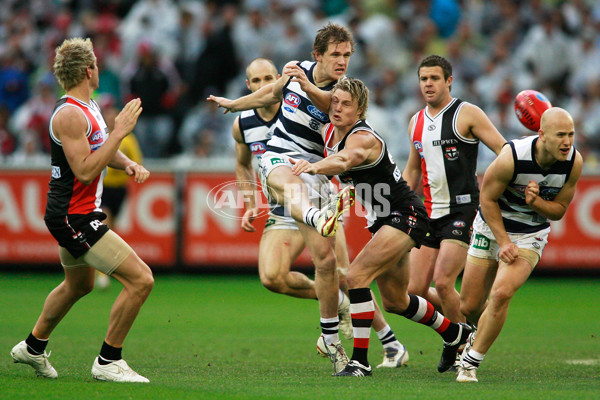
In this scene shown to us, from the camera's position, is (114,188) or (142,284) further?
(114,188)

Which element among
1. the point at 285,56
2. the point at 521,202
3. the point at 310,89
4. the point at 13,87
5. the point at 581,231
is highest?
the point at 285,56

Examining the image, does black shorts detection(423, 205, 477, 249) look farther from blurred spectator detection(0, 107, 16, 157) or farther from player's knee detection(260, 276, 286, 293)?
blurred spectator detection(0, 107, 16, 157)

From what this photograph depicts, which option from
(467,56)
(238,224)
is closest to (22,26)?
(238,224)

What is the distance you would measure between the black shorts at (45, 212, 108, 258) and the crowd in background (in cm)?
1044

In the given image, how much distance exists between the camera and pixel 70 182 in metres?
7.17

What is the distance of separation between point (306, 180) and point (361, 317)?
1.78 m

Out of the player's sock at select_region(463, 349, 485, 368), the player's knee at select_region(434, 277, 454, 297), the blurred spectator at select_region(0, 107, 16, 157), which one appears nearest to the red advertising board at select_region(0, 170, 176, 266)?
the blurred spectator at select_region(0, 107, 16, 157)

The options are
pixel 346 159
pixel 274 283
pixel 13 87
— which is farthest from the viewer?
pixel 13 87

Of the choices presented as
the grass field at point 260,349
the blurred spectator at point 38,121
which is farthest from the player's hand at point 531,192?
the blurred spectator at point 38,121

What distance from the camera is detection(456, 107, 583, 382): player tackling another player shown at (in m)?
7.11

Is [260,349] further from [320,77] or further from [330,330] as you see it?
[320,77]

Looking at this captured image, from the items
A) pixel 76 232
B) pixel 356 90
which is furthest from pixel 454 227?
pixel 76 232

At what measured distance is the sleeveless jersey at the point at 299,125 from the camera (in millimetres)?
8516

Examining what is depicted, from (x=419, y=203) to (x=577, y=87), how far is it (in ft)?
38.5
